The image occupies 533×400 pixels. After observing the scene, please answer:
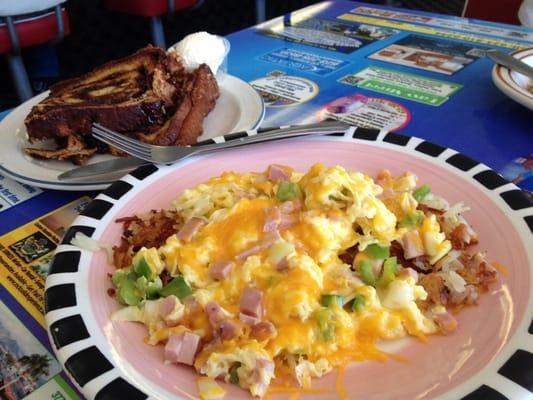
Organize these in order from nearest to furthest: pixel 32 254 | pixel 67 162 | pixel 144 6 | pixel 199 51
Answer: pixel 32 254, pixel 67 162, pixel 199 51, pixel 144 6

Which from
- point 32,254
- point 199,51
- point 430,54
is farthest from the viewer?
point 430,54

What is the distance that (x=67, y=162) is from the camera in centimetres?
130

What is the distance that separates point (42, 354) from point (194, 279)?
0.27m

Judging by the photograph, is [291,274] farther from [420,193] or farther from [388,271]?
[420,193]

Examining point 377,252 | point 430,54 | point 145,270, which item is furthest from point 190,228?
point 430,54

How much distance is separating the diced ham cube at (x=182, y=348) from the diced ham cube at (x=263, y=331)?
8cm

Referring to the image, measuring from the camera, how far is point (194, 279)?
2.69ft

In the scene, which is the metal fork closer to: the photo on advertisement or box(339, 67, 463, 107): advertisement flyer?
box(339, 67, 463, 107): advertisement flyer

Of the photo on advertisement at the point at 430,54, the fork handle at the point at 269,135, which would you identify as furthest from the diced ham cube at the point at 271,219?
the photo on advertisement at the point at 430,54

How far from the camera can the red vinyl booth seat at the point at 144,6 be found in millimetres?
3593

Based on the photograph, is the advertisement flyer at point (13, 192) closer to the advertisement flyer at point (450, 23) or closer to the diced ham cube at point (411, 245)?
the diced ham cube at point (411, 245)

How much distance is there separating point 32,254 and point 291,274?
0.56 meters

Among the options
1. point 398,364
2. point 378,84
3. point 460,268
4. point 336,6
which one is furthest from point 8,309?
point 336,6

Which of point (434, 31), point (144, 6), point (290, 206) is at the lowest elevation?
point (144, 6)
